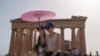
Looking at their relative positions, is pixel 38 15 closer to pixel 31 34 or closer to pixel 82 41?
pixel 82 41

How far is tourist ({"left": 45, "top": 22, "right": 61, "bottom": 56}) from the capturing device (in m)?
6.60

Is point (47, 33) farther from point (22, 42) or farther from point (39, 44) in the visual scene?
point (22, 42)

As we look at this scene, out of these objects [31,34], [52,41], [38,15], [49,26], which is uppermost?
[38,15]

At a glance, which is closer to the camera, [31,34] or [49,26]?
[49,26]

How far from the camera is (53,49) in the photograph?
22.1 feet

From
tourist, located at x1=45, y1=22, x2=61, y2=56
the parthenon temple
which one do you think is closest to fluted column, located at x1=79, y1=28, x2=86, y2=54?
the parthenon temple

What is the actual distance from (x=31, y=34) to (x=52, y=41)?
36.3 m

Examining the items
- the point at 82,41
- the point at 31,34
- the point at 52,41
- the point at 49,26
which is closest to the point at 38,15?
the point at 49,26

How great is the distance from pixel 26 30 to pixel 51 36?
40380 mm

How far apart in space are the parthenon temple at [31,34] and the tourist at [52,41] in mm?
32022

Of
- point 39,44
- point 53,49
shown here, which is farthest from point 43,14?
point 53,49

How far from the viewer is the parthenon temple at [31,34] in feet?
134

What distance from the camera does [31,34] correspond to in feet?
141

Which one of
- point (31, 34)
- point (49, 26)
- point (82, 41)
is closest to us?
point (49, 26)
